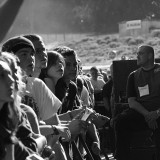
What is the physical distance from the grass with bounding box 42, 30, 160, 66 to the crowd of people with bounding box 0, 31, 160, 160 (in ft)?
143

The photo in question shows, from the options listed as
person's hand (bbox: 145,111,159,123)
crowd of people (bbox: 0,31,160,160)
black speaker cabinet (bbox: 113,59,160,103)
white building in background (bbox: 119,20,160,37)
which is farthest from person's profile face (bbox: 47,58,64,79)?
white building in background (bbox: 119,20,160,37)

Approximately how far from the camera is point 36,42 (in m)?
4.68

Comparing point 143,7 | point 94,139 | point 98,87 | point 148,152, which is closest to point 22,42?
point 94,139

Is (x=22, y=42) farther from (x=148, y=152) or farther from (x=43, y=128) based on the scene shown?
(x=148, y=152)

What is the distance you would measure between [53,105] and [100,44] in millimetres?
61824

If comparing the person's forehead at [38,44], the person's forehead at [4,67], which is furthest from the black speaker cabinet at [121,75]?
the person's forehead at [4,67]

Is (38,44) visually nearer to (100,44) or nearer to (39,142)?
(39,142)

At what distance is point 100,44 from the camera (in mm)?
66000

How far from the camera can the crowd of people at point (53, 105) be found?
2.95m

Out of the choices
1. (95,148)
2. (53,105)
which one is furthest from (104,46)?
(53,105)

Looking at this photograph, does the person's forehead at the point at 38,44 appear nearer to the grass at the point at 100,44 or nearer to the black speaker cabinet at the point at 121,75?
the black speaker cabinet at the point at 121,75

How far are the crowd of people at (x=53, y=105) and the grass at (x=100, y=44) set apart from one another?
4359 centimetres

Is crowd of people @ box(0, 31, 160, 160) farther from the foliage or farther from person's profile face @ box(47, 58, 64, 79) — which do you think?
the foliage

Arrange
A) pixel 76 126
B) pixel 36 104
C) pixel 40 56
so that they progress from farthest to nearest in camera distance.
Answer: pixel 76 126 < pixel 40 56 < pixel 36 104
